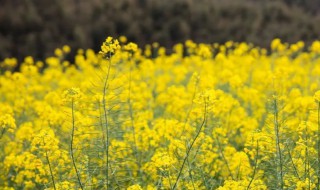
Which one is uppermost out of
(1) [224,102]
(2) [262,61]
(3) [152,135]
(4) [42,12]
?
(4) [42,12]

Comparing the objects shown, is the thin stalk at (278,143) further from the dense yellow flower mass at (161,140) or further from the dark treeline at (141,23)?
the dark treeline at (141,23)

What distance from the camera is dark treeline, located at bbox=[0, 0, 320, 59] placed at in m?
13.7

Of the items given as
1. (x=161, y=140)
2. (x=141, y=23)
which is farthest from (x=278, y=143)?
(x=141, y=23)

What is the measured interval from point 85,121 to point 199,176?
1166 millimetres

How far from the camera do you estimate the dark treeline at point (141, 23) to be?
44.8 feet

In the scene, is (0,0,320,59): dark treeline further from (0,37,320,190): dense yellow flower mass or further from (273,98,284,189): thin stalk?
(273,98,284,189): thin stalk

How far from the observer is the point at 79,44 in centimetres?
1355

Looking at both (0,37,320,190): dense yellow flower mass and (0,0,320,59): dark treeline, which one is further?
(0,0,320,59): dark treeline

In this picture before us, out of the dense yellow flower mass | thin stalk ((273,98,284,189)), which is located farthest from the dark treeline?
thin stalk ((273,98,284,189))

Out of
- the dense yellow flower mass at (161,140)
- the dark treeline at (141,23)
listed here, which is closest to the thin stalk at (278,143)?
the dense yellow flower mass at (161,140)

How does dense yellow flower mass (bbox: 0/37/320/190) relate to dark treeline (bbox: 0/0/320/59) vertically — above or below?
below

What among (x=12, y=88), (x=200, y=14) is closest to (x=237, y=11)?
(x=200, y=14)

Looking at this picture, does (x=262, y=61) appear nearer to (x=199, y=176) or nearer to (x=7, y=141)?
(x=7, y=141)

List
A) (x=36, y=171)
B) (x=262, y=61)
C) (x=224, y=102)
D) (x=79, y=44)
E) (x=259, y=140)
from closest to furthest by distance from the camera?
(x=259, y=140) → (x=36, y=171) → (x=224, y=102) → (x=262, y=61) → (x=79, y=44)
